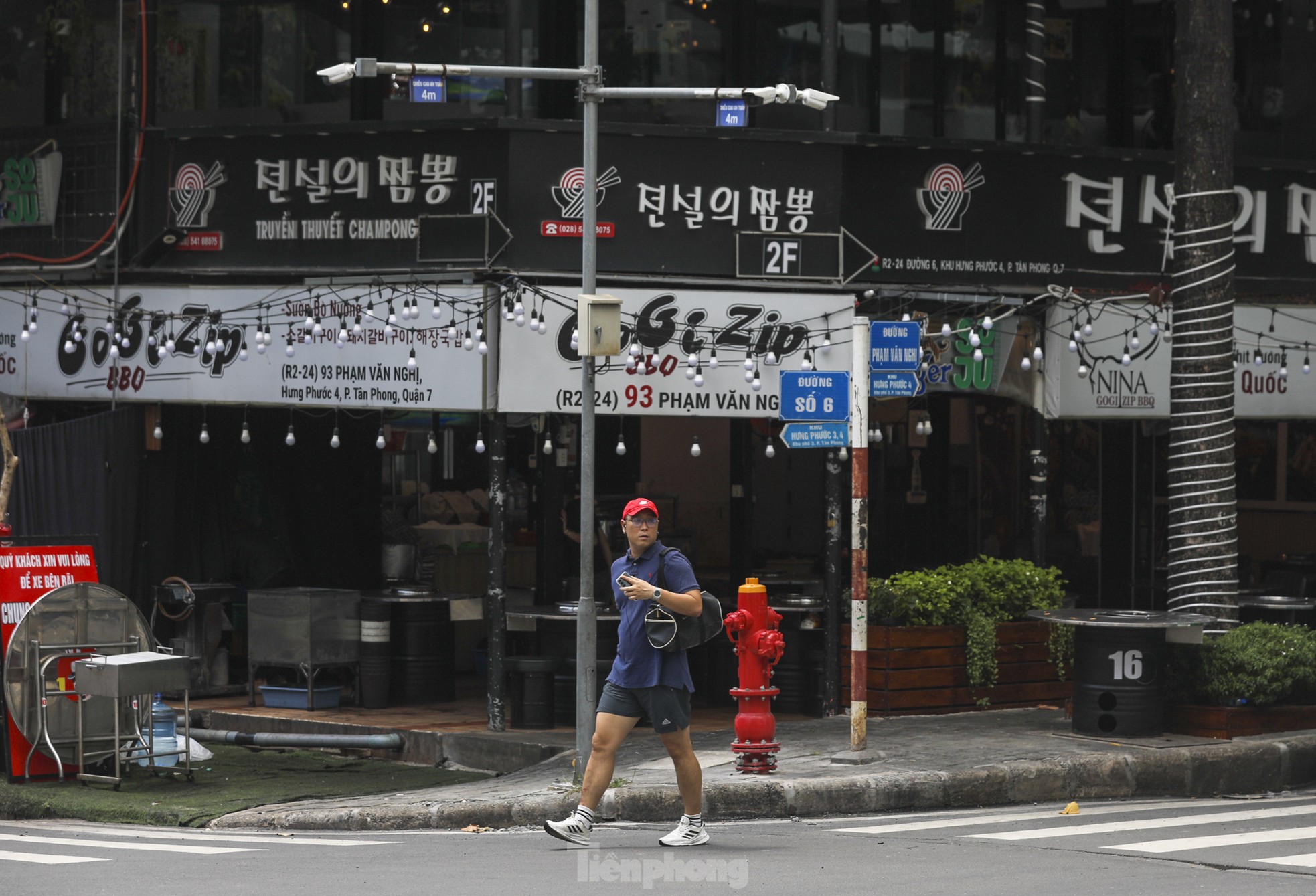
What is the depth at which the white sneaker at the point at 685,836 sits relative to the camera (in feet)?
29.7

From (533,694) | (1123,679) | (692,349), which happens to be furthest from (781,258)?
(1123,679)

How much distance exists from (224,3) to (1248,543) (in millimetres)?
12709

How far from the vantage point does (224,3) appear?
15.5 metres

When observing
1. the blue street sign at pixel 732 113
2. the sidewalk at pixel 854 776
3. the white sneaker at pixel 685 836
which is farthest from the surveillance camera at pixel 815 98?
the white sneaker at pixel 685 836

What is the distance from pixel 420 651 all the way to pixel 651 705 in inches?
255

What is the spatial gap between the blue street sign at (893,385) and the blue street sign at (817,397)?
0.86 feet

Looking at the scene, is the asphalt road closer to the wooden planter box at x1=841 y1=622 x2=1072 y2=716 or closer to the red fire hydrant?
the red fire hydrant

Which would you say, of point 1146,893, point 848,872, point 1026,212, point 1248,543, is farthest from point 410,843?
point 1248,543

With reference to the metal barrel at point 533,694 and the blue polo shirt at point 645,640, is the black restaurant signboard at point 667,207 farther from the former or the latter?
the blue polo shirt at point 645,640

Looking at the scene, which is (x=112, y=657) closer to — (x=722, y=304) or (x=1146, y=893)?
(x=722, y=304)

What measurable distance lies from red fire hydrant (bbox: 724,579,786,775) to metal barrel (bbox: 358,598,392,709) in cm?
427

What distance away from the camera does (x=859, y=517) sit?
11.8 m

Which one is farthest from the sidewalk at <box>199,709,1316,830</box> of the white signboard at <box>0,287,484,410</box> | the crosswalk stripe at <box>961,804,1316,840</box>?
the white signboard at <box>0,287,484,410</box>

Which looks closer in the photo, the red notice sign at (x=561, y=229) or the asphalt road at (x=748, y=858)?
the asphalt road at (x=748, y=858)
